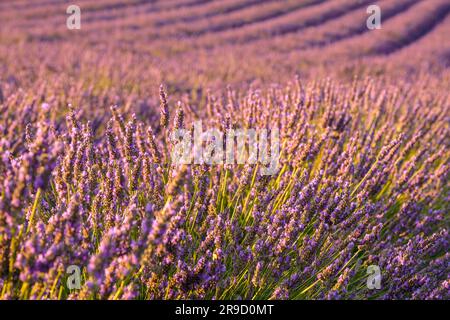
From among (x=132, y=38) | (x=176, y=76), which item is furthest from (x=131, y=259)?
(x=132, y=38)

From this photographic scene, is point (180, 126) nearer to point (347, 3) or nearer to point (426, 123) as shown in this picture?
point (426, 123)

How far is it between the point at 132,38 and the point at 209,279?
862 cm

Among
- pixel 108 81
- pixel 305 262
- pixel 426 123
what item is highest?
pixel 108 81

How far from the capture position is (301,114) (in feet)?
8.33

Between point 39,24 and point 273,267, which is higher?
point 39,24

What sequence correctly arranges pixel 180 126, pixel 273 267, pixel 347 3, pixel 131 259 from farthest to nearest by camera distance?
1. pixel 347 3
2. pixel 180 126
3. pixel 273 267
4. pixel 131 259

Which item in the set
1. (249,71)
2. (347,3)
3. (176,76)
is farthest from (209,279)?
(347,3)

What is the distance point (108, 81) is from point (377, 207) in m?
3.90

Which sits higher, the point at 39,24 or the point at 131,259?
the point at 39,24

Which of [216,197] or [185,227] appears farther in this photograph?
[216,197]

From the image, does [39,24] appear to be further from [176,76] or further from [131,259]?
[131,259]

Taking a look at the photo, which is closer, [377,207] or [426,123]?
[377,207]

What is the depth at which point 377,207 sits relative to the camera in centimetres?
228

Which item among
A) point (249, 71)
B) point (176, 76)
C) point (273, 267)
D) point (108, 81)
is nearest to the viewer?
point (273, 267)
